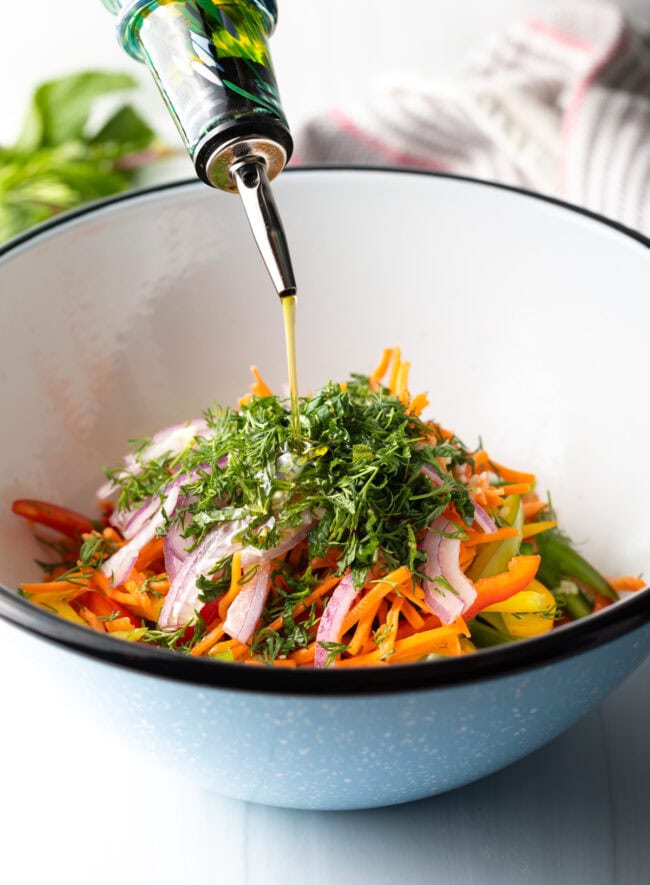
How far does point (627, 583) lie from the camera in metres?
1.35

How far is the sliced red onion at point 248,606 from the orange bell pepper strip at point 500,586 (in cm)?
23

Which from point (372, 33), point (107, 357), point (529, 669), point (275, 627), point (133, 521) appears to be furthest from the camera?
point (372, 33)

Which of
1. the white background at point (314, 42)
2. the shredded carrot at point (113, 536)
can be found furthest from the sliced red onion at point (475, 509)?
the white background at point (314, 42)

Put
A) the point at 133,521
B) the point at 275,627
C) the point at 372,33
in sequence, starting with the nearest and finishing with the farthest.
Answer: the point at 275,627 → the point at 133,521 → the point at 372,33

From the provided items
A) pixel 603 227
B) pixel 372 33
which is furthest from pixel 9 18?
pixel 603 227

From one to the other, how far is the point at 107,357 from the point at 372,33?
1.82 m

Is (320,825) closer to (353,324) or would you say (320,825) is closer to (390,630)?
(390,630)

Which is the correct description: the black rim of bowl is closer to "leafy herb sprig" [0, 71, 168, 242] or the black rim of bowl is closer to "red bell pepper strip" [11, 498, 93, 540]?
"red bell pepper strip" [11, 498, 93, 540]

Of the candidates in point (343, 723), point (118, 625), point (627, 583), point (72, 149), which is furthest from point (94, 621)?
point (72, 149)

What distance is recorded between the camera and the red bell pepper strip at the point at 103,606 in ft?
4.14

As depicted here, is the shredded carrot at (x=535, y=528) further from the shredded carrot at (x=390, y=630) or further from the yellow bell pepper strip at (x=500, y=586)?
the shredded carrot at (x=390, y=630)

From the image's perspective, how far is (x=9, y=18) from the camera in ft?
9.99

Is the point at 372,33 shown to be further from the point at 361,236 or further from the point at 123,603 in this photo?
the point at 123,603

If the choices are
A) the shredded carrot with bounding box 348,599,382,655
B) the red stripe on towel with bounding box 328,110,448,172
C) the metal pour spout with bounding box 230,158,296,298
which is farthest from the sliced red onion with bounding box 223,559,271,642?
the red stripe on towel with bounding box 328,110,448,172
